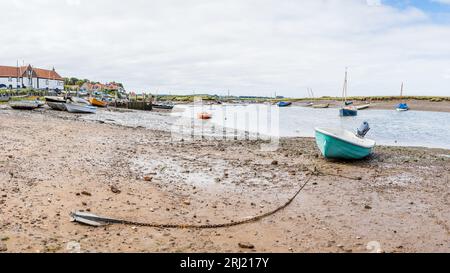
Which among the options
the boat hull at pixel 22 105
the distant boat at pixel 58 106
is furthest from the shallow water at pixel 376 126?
the boat hull at pixel 22 105

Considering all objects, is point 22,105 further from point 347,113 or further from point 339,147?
point 347,113

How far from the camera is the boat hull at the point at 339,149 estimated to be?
15359 mm

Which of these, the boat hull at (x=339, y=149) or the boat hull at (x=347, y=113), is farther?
the boat hull at (x=347, y=113)

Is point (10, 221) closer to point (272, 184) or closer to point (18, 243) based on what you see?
point (18, 243)

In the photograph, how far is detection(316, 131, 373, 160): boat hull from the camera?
15.4 metres

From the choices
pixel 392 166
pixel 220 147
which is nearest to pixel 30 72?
pixel 220 147

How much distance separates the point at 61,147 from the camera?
46.1 ft

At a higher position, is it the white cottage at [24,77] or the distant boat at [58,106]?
the white cottage at [24,77]

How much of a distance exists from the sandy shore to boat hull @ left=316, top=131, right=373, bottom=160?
1.23 ft

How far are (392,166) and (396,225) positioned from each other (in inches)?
315

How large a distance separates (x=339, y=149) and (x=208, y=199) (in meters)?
8.12

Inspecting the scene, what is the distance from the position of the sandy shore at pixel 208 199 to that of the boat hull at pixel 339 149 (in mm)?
376

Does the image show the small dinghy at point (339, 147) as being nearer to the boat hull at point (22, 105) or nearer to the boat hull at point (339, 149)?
the boat hull at point (339, 149)

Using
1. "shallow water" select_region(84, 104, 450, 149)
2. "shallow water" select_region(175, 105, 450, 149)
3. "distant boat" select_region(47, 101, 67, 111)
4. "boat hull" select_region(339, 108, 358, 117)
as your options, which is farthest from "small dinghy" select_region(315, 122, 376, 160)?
"boat hull" select_region(339, 108, 358, 117)
